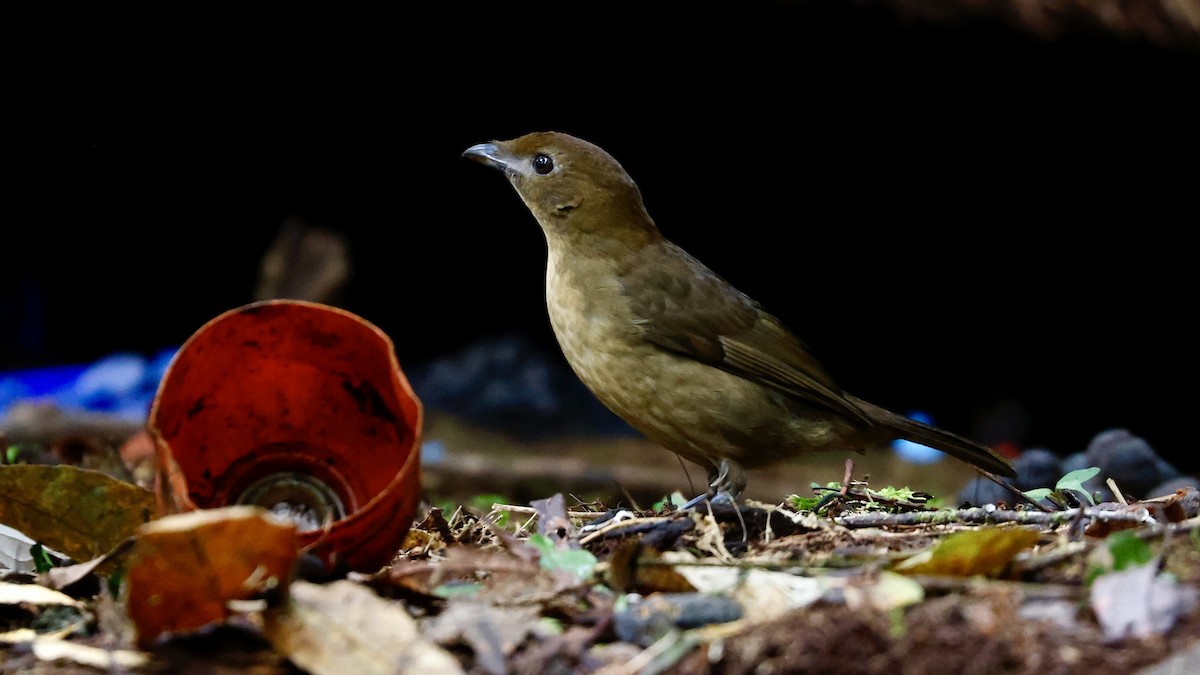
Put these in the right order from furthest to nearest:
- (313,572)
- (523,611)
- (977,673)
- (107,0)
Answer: (107,0), (313,572), (523,611), (977,673)

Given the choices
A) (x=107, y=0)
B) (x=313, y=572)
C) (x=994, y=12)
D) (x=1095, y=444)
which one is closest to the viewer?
(x=313, y=572)

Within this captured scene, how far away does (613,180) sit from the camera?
4.51m

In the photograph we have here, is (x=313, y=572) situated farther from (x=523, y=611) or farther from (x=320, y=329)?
(x=320, y=329)

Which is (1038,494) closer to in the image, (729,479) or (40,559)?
(729,479)

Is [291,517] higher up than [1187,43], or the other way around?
[1187,43]

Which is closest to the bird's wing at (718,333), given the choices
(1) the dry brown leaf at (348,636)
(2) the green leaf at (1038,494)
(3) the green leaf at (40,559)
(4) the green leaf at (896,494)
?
(4) the green leaf at (896,494)

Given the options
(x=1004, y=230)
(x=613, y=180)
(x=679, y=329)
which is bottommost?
(x=679, y=329)

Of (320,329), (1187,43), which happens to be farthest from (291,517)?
(1187,43)

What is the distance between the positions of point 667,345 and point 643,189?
502 cm

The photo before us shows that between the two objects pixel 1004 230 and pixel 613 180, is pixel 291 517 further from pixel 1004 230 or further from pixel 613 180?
pixel 1004 230

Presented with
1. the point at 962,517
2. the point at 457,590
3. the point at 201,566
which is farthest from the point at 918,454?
the point at 201,566

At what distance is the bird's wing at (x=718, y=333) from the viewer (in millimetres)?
4406

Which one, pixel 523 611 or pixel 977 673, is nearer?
pixel 977 673

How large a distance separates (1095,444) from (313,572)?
12.5 feet
